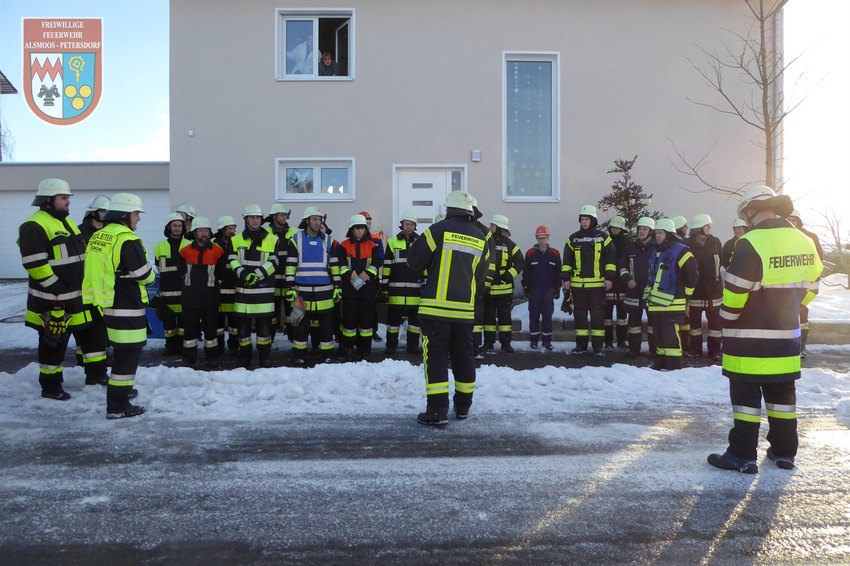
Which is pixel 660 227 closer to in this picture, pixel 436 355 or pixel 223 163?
pixel 436 355

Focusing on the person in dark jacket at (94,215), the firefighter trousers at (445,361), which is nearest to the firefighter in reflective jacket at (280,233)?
the person in dark jacket at (94,215)

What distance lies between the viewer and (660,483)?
14.3ft

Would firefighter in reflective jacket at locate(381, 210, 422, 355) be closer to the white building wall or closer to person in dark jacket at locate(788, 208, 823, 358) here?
the white building wall

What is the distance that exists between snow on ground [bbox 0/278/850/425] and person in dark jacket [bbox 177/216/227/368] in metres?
1.40

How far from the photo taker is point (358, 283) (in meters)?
8.89

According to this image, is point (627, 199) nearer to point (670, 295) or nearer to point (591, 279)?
point (591, 279)

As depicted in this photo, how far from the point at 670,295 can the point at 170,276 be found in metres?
7.24

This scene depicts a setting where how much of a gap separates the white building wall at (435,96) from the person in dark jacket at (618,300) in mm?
3117

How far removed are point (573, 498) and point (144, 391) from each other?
15.8ft

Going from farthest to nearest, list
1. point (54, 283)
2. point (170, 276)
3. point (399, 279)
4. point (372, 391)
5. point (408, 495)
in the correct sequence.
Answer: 1. point (399, 279)
2. point (170, 276)
3. point (372, 391)
4. point (54, 283)
5. point (408, 495)

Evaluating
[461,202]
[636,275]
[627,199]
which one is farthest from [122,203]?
[627,199]

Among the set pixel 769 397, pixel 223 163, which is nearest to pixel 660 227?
pixel 769 397

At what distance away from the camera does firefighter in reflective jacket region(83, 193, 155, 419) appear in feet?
18.9

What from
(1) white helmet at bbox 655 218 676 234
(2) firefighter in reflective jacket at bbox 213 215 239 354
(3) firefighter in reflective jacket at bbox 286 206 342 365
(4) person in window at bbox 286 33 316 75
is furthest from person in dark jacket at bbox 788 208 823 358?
(4) person in window at bbox 286 33 316 75
